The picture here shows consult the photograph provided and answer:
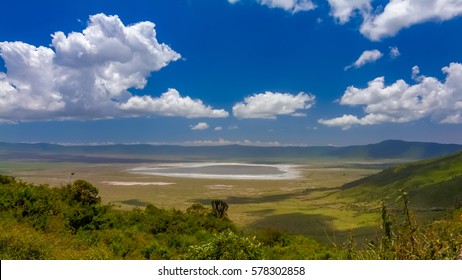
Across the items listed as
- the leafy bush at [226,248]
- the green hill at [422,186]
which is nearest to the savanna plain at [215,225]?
the leafy bush at [226,248]

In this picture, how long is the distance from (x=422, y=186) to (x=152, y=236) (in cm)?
14164

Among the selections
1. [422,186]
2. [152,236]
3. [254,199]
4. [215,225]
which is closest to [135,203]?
[254,199]

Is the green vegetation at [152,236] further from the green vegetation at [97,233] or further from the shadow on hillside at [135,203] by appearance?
the shadow on hillside at [135,203]

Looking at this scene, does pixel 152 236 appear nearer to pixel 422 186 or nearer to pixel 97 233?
pixel 97 233

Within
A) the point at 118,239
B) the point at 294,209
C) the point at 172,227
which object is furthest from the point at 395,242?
the point at 294,209

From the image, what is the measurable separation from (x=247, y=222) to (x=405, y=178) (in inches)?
4175

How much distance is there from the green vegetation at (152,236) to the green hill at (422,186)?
9182 cm

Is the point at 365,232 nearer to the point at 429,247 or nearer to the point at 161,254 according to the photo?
the point at 161,254

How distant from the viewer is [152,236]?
4012 cm

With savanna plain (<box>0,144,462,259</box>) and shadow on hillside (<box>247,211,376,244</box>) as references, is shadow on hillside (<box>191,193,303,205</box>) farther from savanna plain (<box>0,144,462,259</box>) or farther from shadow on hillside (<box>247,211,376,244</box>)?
shadow on hillside (<box>247,211,376,244</box>)

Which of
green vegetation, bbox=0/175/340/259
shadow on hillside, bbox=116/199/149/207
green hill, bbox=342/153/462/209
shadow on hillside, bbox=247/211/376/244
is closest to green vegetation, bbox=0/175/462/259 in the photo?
green vegetation, bbox=0/175/340/259

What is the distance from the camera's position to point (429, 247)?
27.3 feet

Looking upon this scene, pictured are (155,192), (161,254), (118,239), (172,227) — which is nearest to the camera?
(161,254)

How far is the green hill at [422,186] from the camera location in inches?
5192
